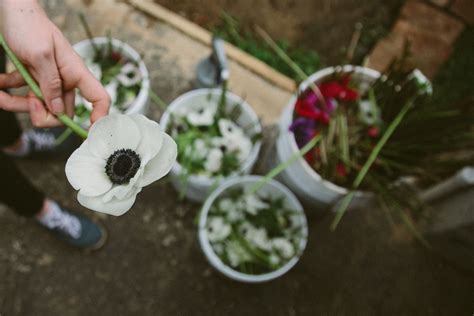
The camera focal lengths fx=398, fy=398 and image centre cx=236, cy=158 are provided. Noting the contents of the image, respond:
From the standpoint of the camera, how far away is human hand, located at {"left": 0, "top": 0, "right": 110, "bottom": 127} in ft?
2.21

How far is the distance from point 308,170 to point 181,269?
1.88 ft

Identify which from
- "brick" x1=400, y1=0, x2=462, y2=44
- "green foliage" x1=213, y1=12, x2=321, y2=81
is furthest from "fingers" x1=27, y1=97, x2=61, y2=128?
"brick" x1=400, y1=0, x2=462, y2=44

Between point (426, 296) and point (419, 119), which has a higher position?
point (419, 119)

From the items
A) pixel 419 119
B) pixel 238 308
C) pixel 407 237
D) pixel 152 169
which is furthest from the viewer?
pixel 407 237

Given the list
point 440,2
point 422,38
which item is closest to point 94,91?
→ point 422,38

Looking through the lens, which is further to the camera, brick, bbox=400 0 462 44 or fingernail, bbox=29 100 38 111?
brick, bbox=400 0 462 44

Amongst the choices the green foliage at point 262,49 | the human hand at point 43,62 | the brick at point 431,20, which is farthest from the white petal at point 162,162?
the brick at point 431,20

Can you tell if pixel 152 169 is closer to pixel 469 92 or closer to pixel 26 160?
pixel 469 92

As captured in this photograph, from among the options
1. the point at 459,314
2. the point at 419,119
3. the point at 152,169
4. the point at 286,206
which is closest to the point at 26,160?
the point at 286,206

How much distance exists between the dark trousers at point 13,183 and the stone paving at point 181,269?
6.8 inches

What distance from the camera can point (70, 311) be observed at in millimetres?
1240

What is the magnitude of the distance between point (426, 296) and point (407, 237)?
20cm

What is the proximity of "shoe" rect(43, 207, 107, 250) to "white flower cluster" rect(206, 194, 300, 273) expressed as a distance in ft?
1.24

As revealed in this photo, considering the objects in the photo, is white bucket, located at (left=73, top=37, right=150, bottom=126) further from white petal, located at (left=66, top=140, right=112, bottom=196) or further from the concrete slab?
white petal, located at (left=66, top=140, right=112, bottom=196)
